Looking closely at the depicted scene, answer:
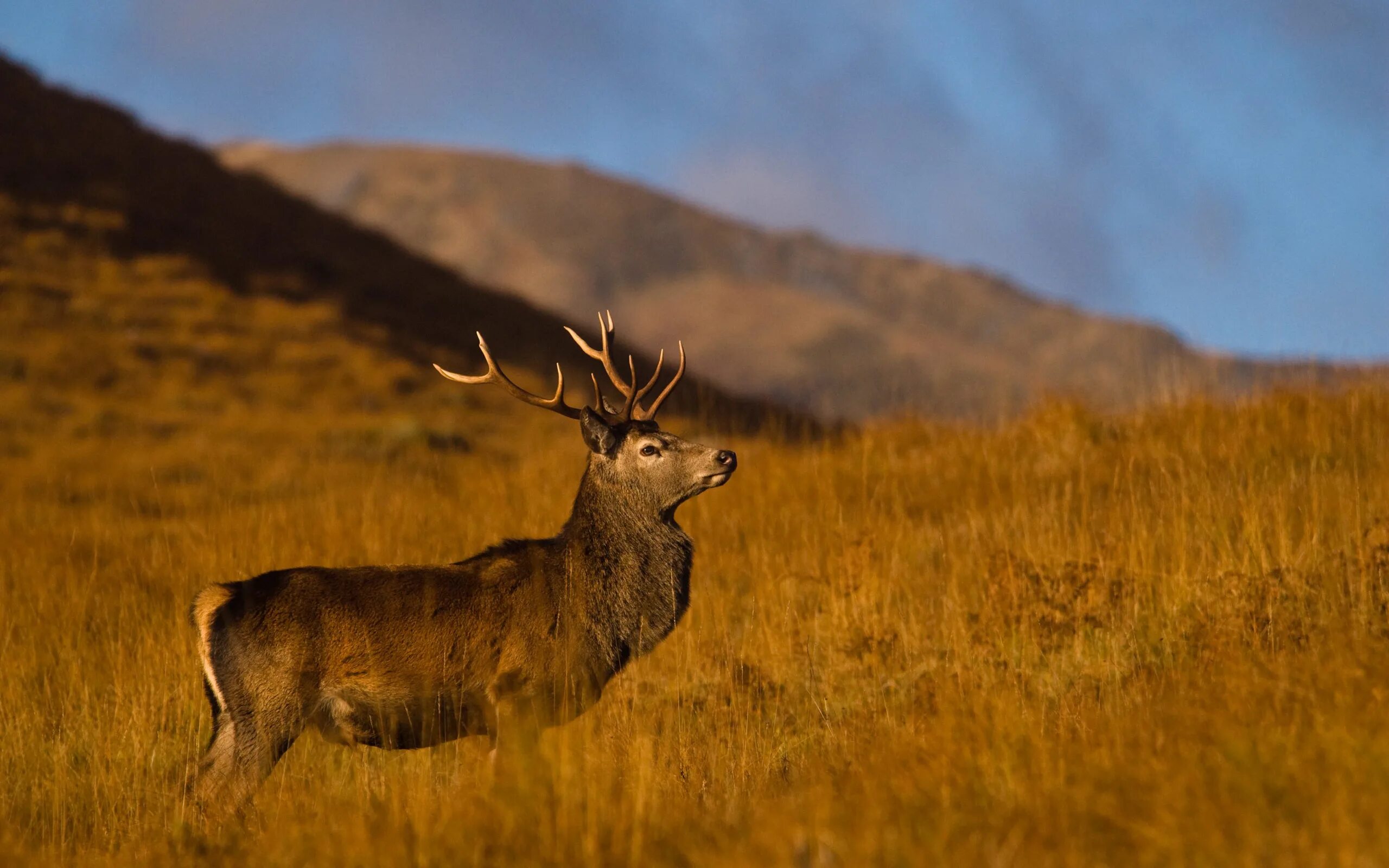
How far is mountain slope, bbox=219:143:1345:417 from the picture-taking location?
144 meters

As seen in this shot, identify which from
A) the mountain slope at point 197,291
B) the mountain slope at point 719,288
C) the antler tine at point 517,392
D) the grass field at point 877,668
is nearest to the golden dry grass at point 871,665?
the grass field at point 877,668

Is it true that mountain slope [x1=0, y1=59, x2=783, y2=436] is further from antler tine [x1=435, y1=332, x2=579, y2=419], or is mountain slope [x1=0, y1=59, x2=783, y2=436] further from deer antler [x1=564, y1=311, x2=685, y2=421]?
antler tine [x1=435, y1=332, x2=579, y2=419]

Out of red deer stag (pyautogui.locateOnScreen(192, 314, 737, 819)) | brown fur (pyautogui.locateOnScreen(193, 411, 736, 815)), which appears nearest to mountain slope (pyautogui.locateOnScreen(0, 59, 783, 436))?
red deer stag (pyautogui.locateOnScreen(192, 314, 737, 819))

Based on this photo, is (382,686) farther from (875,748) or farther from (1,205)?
(1,205)

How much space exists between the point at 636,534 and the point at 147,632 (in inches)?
130

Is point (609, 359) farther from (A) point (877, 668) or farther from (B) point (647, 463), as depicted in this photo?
(A) point (877, 668)

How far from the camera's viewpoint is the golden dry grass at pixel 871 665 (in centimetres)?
409

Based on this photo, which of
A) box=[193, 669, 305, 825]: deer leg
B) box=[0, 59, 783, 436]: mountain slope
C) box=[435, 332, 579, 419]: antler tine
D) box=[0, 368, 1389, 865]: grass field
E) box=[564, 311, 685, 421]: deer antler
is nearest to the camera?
box=[0, 368, 1389, 865]: grass field

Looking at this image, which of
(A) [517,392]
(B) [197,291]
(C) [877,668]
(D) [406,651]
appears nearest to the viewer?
(D) [406,651]

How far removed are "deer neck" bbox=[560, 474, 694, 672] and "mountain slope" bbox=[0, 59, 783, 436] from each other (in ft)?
56.9

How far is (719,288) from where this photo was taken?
174000 mm

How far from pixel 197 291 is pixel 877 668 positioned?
2667 cm

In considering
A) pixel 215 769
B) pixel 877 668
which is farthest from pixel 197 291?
pixel 215 769

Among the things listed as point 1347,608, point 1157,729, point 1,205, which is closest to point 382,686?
point 1157,729
